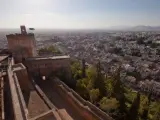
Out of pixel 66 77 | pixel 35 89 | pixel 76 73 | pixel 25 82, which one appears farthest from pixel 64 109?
pixel 76 73

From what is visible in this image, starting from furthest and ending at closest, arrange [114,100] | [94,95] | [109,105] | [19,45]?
[19,45], [94,95], [114,100], [109,105]

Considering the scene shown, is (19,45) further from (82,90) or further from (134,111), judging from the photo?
(134,111)

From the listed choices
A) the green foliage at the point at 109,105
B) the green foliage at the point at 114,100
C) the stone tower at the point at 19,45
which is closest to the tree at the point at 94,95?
the green foliage at the point at 114,100

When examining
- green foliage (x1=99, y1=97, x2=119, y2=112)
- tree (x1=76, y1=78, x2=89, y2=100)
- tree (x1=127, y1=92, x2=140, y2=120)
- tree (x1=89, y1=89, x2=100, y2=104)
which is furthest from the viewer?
tree (x1=76, y1=78, x2=89, y2=100)

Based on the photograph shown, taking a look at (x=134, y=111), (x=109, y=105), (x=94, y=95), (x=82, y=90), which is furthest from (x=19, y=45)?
(x=134, y=111)

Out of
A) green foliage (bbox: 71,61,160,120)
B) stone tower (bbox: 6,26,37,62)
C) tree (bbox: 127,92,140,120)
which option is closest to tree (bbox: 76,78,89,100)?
green foliage (bbox: 71,61,160,120)

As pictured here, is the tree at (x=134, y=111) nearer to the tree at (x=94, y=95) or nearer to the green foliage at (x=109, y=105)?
the green foliage at (x=109, y=105)

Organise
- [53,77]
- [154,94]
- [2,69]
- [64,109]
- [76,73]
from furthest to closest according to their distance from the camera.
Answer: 1. [154,94]
2. [76,73]
3. [53,77]
4. [2,69]
5. [64,109]

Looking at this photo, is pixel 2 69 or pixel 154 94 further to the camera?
pixel 154 94

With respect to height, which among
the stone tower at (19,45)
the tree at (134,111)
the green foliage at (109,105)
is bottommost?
the tree at (134,111)

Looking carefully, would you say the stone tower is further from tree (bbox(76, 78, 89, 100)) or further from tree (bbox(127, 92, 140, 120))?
tree (bbox(127, 92, 140, 120))

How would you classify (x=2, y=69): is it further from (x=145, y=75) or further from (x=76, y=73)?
(x=145, y=75)
